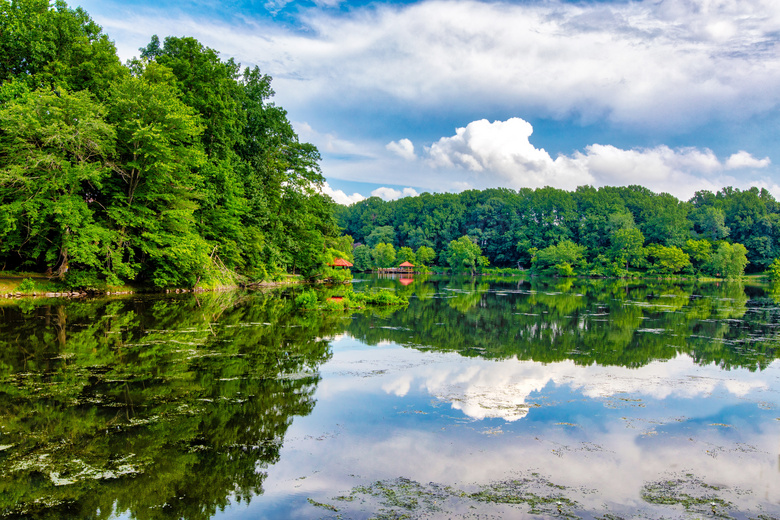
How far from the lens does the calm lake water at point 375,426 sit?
4.17 m

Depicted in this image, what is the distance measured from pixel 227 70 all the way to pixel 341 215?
80836 millimetres

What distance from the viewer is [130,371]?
7.89 meters

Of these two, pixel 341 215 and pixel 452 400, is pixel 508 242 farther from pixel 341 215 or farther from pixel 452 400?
pixel 452 400

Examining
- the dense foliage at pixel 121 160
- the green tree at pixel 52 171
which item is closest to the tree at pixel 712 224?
the dense foliage at pixel 121 160

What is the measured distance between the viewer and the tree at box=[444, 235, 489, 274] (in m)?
76.8

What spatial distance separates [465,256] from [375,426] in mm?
72419

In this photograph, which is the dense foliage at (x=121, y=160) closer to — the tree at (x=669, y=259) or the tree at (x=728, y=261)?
the tree at (x=669, y=259)

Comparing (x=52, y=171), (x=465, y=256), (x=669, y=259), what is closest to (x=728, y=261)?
(x=669, y=259)

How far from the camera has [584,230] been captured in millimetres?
76250

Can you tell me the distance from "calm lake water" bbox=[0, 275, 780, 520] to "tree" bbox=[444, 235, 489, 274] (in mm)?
64619

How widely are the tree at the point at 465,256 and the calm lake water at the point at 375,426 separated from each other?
64.6m

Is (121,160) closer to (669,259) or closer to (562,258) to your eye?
(562,258)

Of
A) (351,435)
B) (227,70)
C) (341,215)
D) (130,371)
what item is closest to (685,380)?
(351,435)

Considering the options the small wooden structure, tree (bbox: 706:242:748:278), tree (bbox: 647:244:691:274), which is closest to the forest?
the small wooden structure
